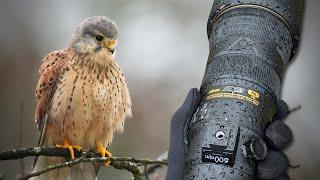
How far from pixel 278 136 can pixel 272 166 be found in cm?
4

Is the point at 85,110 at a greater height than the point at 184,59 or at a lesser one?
Answer: lesser

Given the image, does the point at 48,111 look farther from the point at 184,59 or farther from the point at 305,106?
the point at 305,106

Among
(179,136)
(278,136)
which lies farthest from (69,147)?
(278,136)

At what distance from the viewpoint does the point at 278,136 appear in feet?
2.99

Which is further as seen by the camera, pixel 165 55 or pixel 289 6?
pixel 165 55

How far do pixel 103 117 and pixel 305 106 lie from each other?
625 mm

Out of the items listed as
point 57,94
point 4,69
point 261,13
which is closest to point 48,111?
point 57,94

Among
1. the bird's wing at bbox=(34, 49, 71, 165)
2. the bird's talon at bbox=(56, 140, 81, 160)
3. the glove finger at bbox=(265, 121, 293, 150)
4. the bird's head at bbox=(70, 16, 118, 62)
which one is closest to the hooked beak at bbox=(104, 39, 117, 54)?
the bird's head at bbox=(70, 16, 118, 62)

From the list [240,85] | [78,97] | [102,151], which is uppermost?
[240,85]

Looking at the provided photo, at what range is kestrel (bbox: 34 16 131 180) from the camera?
5.15ft

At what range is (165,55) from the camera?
5.65ft

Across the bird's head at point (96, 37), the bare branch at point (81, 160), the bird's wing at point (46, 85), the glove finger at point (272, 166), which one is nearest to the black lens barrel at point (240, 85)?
the glove finger at point (272, 166)

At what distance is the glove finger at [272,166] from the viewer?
0.90m

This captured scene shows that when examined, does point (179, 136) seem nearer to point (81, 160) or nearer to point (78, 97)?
point (81, 160)
